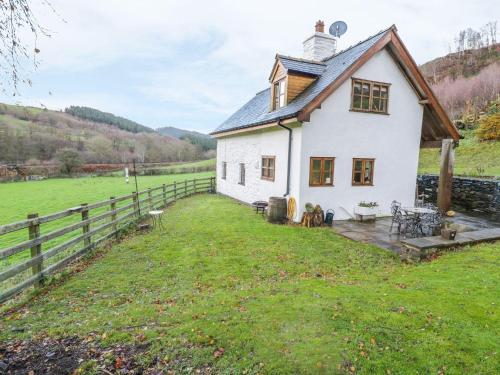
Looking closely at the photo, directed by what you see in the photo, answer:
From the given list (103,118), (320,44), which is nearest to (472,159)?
(320,44)

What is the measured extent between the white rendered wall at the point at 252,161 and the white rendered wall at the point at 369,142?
4.44ft

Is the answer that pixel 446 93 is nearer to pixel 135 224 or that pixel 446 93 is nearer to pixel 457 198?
pixel 457 198

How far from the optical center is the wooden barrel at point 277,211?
430 inches

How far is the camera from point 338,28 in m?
14.6

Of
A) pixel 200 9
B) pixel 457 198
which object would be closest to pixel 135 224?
pixel 200 9

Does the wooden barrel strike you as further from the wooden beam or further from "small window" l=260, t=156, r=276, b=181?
the wooden beam

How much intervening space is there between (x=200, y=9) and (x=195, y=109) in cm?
4973

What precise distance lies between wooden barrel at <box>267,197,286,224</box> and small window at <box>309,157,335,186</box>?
4.51ft

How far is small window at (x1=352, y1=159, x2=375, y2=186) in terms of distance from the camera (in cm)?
1141

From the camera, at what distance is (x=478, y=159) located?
2078 cm

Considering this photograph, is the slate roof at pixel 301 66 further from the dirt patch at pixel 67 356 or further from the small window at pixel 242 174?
the dirt patch at pixel 67 356

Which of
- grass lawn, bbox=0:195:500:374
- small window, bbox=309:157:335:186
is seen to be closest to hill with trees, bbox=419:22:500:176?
small window, bbox=309:157:335:186

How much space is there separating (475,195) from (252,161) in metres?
10.8

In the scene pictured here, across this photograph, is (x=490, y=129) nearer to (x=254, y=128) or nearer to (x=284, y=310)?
(x=254, y=128)
